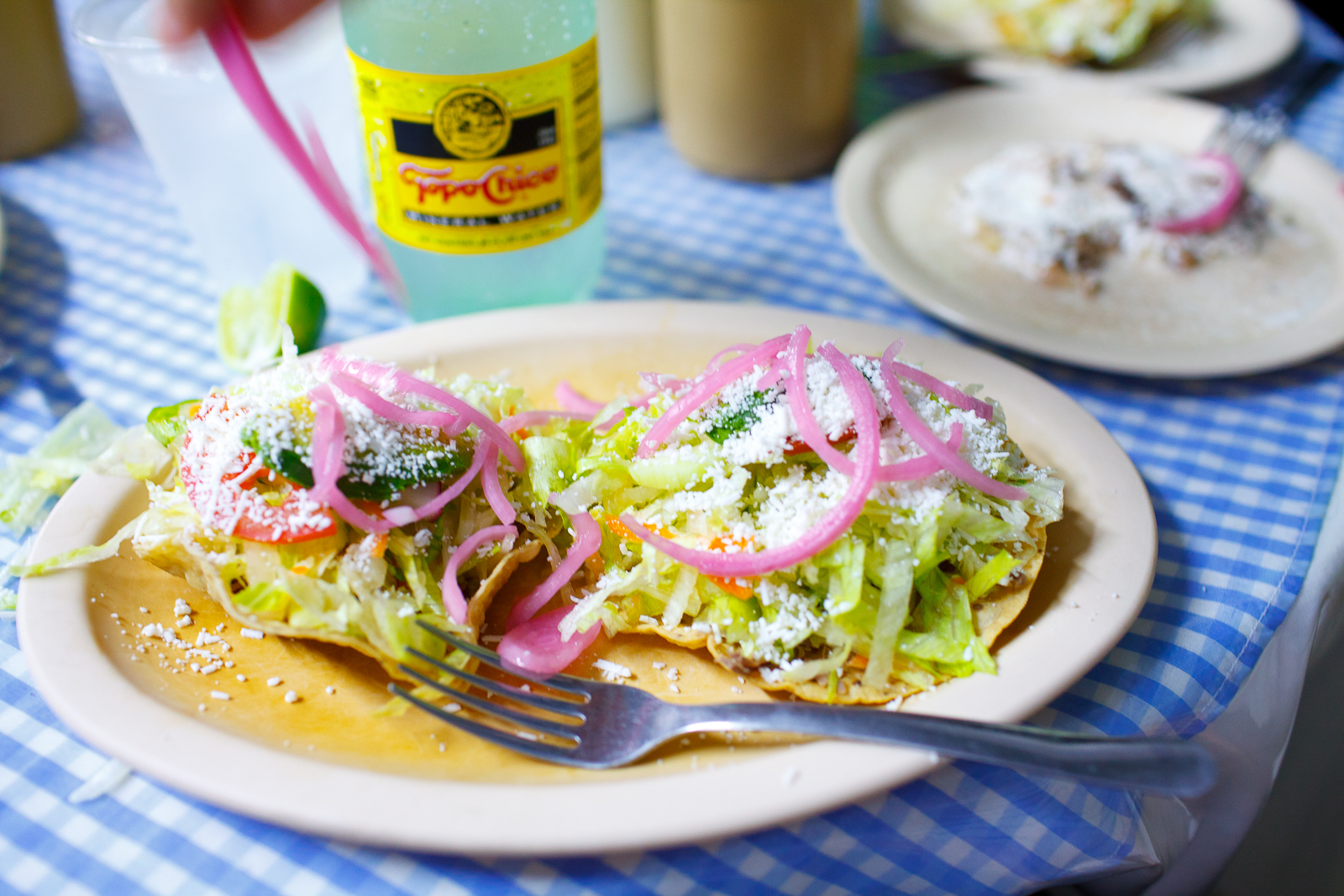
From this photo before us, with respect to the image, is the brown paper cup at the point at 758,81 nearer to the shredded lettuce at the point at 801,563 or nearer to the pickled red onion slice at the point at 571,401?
the pickled red onion slice at the point at 571,401

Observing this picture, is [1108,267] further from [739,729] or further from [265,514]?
[265,514]

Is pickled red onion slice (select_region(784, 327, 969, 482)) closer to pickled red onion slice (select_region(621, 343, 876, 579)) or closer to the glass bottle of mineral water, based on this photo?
pickled red onion slice (select_region(621, 343, 876, 579))

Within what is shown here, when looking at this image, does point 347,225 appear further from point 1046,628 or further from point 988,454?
point 1046,628

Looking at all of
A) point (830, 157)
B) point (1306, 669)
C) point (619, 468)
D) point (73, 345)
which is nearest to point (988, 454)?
point (619, 468)

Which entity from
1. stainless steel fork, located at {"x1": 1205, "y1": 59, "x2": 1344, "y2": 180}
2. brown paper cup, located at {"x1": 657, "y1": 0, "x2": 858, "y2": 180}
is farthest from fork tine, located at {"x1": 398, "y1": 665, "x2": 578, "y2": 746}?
stainless steel fork, located at {"x1": 1205, "y1": 59, "x2": 1344, "y2": 180}

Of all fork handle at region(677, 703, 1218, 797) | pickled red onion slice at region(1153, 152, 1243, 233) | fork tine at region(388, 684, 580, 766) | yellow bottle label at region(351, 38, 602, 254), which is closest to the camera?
fork handle at region(677, 703, 1218, 797)

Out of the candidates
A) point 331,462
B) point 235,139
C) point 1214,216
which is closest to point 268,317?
point 235,139

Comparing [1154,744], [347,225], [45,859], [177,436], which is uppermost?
[347,225]
